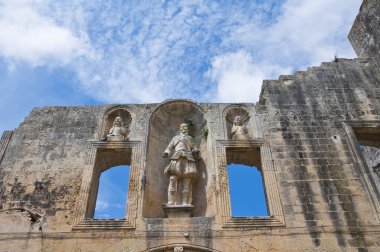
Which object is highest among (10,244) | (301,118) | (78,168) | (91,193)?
(301,118)

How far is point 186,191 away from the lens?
30.9 feet

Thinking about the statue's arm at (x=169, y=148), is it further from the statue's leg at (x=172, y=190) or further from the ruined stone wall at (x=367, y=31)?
the ruined stone wall at (x=367, y=31)

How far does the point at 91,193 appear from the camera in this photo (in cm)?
940

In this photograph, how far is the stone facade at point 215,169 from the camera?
27.3 ft

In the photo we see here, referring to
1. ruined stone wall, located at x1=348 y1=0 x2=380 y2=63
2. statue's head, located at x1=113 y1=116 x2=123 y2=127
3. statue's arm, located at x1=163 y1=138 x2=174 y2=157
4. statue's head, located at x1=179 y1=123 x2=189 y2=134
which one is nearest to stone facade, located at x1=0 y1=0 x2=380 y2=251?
statue's head, located at x1=113 y1=116 x2=123 y2=127

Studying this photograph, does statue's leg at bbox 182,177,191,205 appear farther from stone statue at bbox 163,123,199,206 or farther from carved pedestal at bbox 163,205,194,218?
carved pedestal at bbox 163,205,194,218

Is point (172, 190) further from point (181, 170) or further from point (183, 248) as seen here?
point (183, 248)

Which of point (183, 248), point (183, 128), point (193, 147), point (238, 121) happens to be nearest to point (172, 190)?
point (193, 147)

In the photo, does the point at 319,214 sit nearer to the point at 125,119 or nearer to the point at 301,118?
the point at 301,118

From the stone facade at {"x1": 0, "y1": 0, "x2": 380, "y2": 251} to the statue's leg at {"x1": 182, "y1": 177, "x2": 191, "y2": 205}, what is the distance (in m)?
0.46

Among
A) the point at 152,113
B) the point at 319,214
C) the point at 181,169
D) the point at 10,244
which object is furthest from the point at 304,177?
the point at 10,244

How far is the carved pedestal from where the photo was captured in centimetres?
896

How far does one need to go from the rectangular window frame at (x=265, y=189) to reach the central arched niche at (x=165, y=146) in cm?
53

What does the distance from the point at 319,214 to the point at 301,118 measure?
2.89 m
